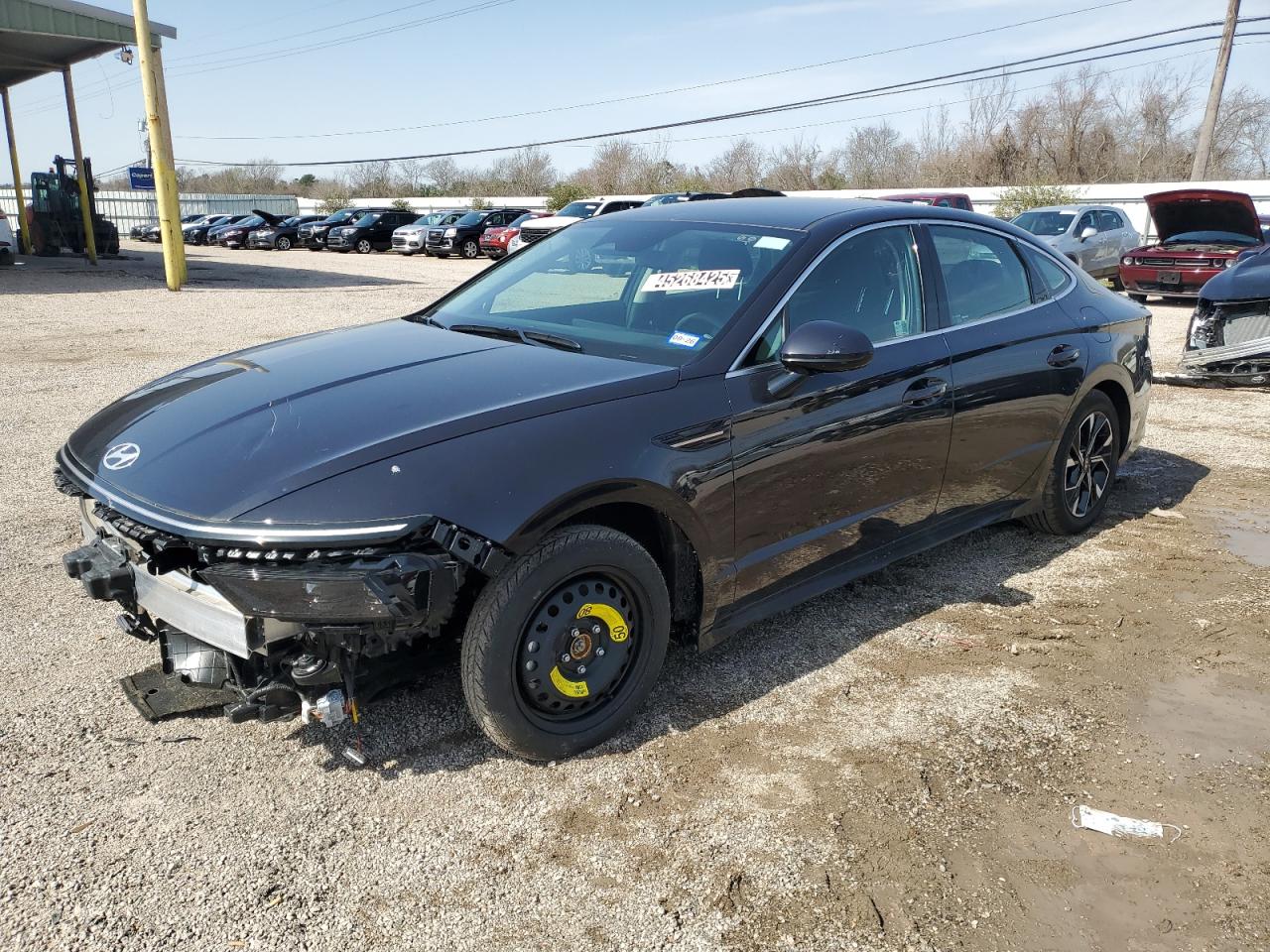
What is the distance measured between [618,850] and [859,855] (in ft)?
2.14

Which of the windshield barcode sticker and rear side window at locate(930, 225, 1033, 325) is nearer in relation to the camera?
the windshield barcode sticker

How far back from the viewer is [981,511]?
14.5ft

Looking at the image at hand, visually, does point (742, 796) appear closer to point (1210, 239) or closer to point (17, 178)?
point (1210, 239)

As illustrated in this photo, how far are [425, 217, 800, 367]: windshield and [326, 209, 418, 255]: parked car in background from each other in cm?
3172

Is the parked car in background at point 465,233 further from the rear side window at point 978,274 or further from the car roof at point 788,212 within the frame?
the rear side window at point 978,274

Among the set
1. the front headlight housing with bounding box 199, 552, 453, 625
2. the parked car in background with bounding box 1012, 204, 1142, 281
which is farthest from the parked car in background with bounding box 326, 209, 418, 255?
the front headlight housing with bounding box 199, 552, 453, 625

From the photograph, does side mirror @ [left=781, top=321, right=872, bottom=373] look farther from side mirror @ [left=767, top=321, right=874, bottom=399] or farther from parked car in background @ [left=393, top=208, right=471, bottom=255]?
parked car in background @ [left=393, top=208, right=471, bottom=255]

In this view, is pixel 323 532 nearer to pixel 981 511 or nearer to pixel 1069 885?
pixel 1069 885

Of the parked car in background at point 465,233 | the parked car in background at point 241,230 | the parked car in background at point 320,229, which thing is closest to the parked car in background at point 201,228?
the parked car in background at point 241,230

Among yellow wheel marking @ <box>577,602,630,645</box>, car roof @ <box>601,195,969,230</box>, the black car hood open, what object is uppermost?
car roof @ <box>601,195,969,230</box>

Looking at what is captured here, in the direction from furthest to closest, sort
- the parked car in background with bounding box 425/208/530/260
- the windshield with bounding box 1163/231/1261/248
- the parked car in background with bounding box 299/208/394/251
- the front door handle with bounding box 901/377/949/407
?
the parked car in background with bounding box 299/208/394/251, the parked car in background with bounding box 425/208/530/260, the windshield with bounding box 1163/231/1261/248, the front door handle with bounding box 901/377/949/407

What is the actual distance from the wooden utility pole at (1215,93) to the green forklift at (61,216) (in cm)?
3066

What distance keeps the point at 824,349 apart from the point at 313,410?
64.1 inches

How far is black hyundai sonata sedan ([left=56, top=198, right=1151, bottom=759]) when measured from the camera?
2553 mm
